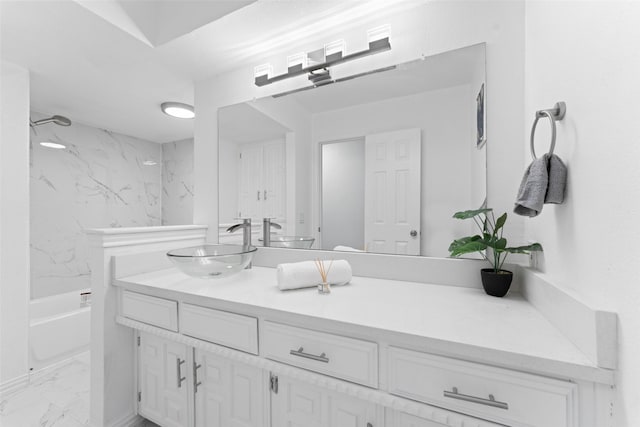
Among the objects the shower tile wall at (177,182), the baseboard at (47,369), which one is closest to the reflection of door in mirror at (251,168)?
the baseboard at (47,369)

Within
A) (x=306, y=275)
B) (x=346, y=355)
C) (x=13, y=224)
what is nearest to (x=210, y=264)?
(x=306, y=275)

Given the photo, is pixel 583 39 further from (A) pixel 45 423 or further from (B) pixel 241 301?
(A) pixel 45 423

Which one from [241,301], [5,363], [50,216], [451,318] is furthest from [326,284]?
[50,216]

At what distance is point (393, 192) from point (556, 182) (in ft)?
2.22

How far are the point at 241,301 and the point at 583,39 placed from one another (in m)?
1.31

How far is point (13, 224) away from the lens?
1915mm

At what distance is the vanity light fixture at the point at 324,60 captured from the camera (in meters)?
1.34

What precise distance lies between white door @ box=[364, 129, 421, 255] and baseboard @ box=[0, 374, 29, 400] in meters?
2.60

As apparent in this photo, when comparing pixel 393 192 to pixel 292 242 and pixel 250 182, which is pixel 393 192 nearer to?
pixel 292 242

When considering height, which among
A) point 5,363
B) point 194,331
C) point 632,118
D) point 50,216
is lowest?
point 5,363

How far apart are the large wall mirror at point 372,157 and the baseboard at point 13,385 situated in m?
1.94

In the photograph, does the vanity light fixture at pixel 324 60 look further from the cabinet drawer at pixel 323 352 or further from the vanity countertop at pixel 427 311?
the cabinet drawer at pixel 323 352

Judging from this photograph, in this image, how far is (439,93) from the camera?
1.30 meters

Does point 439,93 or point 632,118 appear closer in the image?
point 632,118
